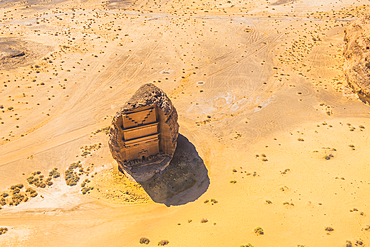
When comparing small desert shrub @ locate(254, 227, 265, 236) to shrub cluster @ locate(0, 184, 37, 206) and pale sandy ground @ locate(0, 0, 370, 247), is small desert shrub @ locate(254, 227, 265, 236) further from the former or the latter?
shrub cluster @ locate(0, 184, 37, 206)

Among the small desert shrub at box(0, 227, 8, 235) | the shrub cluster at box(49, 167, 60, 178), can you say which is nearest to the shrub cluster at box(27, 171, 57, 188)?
the shrub cluster at box(49, 167, 60, 178)

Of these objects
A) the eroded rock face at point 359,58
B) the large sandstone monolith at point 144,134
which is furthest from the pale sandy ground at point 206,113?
the large sandstone monolith at point 144,134

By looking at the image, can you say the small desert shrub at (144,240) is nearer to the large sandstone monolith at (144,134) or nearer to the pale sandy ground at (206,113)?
the pale sandy ground at (206,113)

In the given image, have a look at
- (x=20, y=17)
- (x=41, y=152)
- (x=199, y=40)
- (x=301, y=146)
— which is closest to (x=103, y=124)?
(x=41, y=152)

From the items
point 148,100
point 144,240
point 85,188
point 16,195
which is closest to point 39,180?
point 16,195

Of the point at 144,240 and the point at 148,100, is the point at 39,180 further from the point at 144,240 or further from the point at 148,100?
the point at 144,240

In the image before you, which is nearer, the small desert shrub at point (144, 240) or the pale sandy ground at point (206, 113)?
the small desert shrub at point (144, 240)
